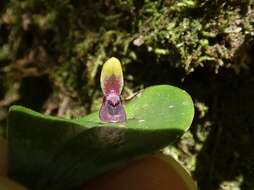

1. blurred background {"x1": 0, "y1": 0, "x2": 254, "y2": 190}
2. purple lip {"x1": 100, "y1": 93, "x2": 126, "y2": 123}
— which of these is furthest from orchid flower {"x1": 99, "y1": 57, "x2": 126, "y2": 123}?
blurred background {"x1": 0, "y1": 0, "x2": 254, "y2": 190}

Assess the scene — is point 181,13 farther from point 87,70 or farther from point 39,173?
point 39,173

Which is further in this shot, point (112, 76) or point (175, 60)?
point (175, 60)

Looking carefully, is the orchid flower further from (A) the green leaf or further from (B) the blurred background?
(B) the blurred background

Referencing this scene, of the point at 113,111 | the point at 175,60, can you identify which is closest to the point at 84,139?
the point at 113,111

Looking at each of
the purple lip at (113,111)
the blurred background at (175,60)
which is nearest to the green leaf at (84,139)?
the purple lip at (113,111)

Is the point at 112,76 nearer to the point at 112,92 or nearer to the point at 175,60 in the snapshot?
the point at 112,92

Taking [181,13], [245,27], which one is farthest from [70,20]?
[245,27]
